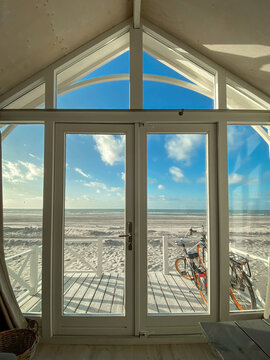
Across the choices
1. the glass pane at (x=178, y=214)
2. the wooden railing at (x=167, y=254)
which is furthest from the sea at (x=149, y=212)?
the wooden railing at (x=167, y=254)

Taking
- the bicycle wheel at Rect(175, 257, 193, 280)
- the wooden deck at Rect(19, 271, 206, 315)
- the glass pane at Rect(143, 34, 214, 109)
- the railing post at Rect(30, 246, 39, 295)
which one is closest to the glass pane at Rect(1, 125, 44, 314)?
the railing post at Rect(30, 246, 39, 295)

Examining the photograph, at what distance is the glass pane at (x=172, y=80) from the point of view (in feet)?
7.88

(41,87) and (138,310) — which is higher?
(41,87)

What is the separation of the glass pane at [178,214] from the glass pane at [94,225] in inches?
13.5

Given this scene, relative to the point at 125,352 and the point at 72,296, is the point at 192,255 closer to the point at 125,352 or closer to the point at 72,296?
the point at 125,352

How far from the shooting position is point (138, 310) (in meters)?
2.25

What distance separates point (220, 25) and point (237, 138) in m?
1.10

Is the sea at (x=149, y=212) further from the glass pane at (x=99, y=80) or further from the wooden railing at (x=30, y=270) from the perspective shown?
the glass pane at (x=99, y=80)

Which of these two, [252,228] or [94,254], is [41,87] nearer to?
[94,254]

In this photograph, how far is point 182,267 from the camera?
237cm

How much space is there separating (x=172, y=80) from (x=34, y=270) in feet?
8.42

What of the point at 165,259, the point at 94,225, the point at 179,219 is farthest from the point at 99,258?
the point at 179,219

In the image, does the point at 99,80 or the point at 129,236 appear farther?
the point at 99,80

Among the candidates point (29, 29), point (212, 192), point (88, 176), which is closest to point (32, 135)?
point (88, 176)
